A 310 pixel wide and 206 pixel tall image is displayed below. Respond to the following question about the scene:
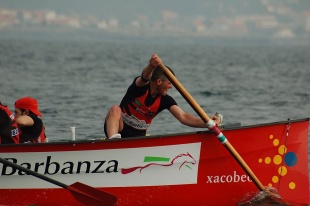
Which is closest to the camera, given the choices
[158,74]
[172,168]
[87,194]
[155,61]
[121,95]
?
[155,61]

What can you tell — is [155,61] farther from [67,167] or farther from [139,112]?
[67,167]

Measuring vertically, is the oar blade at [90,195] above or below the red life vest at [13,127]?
below

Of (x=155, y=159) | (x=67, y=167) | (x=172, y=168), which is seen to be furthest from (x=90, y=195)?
(x=172, y=168)

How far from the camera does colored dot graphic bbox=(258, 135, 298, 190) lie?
10688 millimetres

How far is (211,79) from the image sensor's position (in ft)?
127

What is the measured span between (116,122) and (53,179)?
106cm

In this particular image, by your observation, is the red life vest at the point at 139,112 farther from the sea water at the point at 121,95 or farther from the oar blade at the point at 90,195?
the sea water at the point at 121,95

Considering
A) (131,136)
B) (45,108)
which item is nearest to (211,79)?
(45,108)

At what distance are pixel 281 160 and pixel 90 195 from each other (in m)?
2.22

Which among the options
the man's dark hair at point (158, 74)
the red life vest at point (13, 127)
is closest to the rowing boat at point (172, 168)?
the red life vest at point (13, 127)

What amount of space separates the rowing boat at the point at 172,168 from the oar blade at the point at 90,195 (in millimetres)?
81

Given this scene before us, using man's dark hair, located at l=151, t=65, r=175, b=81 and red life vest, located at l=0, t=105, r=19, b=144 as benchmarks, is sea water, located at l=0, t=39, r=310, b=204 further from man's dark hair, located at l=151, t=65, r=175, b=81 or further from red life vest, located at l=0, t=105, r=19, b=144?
man's dark hair, located at l=151, t=65, r=175, b=81

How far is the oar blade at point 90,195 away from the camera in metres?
10.5

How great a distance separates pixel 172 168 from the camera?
1066cm
